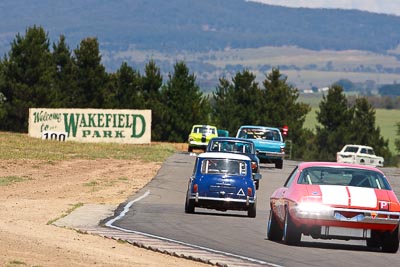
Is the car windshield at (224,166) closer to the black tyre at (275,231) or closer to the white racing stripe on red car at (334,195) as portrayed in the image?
the black tyre at (275,231)

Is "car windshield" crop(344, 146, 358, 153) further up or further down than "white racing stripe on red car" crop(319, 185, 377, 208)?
further down

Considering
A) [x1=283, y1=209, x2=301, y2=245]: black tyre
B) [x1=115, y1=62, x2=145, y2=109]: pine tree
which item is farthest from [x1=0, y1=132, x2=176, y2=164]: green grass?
[x1=283, y1=209, x2=301, y2=245]: black tyre

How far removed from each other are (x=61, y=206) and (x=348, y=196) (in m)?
10.2

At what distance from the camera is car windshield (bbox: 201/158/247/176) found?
2781 centimetres

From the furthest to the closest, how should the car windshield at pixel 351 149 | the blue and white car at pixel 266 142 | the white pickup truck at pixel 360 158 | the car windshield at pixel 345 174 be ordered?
1. the car windshield at pixel 351 149
2. the white pickup truck at pixel 360 158
3. the blue and white car at pixel 266 142
4. the car windshield at pixel 345 174

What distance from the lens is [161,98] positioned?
100000 mm

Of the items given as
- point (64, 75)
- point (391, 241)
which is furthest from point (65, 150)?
point (391, 241)

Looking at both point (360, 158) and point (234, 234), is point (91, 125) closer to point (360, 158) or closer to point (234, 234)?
point (360, 158)

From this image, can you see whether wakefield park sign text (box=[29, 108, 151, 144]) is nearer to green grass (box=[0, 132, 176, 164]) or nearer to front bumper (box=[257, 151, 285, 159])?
green grass (box=[0, 132, 176, 164])

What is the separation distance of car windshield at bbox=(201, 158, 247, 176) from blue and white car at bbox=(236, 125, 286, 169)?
23594 millimetres

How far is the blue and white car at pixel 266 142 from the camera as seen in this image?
52094 mm

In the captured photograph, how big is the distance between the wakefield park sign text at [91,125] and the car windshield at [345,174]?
166 ft

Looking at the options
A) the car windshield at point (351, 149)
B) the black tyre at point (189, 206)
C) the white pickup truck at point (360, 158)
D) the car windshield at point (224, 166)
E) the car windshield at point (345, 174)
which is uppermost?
the car windshield at point (345, 174)

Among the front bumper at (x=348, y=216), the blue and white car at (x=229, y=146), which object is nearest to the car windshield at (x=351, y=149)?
the blue and white car at (x=229, y=146)
